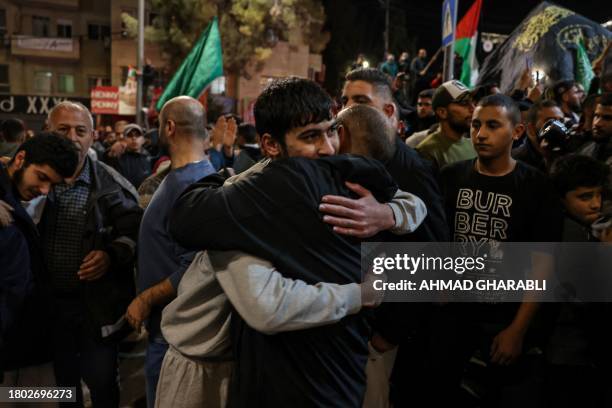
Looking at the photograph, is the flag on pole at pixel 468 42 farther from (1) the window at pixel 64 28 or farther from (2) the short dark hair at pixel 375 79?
(1) the window at pixel 64 28

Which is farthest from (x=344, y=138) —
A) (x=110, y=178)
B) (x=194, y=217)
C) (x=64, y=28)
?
(x=64, y=28)

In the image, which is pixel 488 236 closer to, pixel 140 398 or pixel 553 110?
pixel 553 110

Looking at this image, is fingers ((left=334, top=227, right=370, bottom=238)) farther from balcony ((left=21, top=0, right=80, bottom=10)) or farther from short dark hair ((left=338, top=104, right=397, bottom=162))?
balcony ((left=21, top=0, right=80, bottom=10))

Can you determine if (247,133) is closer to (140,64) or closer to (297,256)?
(297,256)

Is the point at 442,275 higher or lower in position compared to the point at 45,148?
lower

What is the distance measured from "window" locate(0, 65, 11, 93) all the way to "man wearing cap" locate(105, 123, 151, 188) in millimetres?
31409

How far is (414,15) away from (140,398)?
3485 cm

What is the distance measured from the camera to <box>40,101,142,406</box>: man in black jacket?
11.0 feet

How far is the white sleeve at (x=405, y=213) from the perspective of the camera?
201 centimetres

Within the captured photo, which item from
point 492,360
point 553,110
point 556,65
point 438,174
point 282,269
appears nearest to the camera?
point 282,269

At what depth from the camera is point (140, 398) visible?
14.5ft

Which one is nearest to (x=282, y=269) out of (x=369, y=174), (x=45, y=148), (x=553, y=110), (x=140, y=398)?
(x=369, y=174)

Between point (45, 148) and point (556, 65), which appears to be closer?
point (45, 148)

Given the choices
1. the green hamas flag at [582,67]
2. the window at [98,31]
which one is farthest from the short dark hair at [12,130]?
the window at [98,31]
